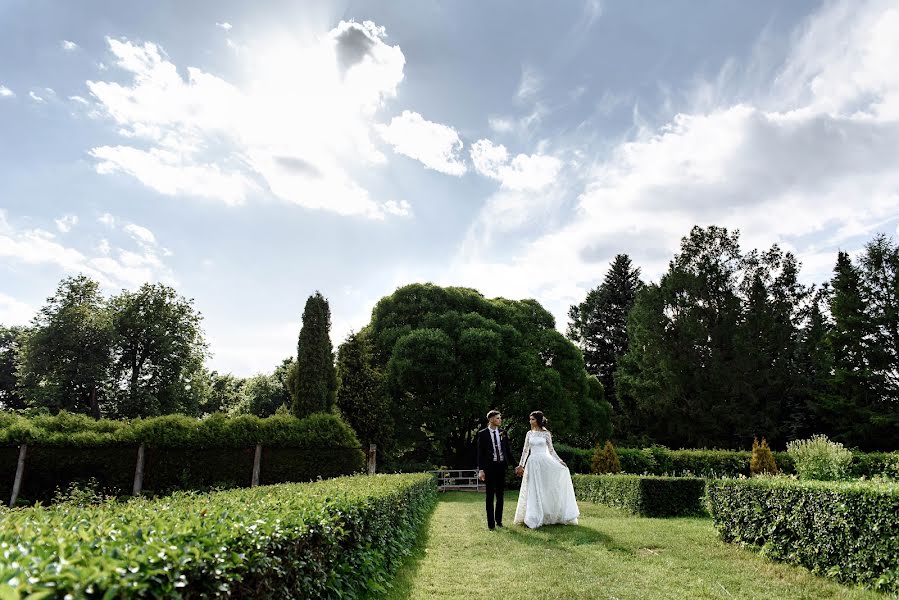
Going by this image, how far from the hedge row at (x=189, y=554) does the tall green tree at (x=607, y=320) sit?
4148 cm

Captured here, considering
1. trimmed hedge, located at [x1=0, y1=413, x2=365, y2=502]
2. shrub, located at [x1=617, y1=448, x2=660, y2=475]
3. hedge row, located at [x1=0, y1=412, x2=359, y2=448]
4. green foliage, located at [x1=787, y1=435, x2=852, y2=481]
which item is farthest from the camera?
shrub, located at [x1=617, y1=448, x2=660, y2=475]

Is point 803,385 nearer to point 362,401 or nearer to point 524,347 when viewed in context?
point 524,347

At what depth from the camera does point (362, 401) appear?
1033 inches

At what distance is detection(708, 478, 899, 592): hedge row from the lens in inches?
201

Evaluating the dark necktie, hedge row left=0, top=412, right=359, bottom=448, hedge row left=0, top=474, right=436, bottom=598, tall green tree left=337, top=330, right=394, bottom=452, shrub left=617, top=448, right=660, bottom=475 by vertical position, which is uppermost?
tall green tree left=337, top=330, right=394, bottom=452

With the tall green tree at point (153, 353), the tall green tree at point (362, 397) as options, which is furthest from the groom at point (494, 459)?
the tall green tree at point (153, 353)

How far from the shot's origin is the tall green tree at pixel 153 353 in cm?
3578

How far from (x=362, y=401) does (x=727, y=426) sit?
2318cm

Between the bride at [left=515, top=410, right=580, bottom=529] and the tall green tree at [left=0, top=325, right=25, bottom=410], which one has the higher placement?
the tall green tree at [left=0, top=325, right=25, bottom=410]

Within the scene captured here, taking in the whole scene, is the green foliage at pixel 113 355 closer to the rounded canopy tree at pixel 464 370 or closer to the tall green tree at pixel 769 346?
the rounded canopy tree at pixel 464 370

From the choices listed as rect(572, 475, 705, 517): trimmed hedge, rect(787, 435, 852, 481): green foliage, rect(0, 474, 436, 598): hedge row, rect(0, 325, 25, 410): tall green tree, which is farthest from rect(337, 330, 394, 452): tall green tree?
rect(0, 325, 25, 410): tall green tree

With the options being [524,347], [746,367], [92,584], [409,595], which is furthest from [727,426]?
[92,584]

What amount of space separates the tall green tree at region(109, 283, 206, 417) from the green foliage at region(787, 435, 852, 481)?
3438 centimetres

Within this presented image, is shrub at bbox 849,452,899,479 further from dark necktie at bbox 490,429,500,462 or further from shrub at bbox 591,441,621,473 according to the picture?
dark necktie at bbox 490,429,500,462
